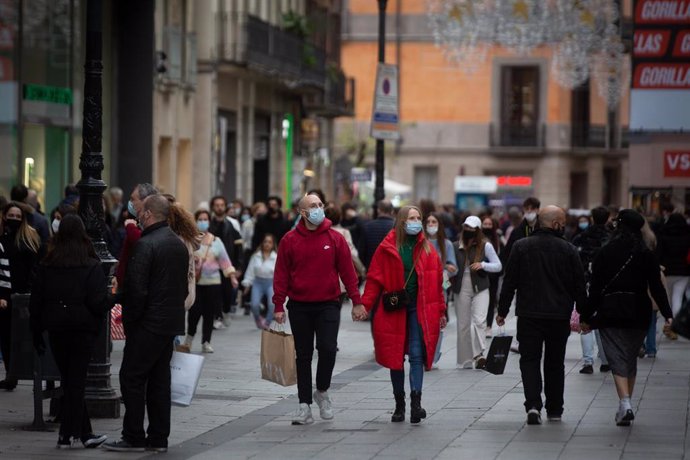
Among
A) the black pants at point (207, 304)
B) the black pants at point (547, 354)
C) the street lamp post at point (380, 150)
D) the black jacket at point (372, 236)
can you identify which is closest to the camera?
the black pants at point (547, 354)

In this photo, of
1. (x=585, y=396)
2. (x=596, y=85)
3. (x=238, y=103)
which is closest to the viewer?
(x=585, y=396)

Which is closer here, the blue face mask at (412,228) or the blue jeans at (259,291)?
the blue face mask at (412,228)

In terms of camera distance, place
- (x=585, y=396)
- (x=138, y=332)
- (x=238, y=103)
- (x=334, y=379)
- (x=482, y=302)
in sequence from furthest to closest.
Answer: (x=238, y=103) < (x=482, y=302) < (x=334, y=379) < (x=585, y=396) < (x=138, y=332)

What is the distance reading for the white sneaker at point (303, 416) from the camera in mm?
13758

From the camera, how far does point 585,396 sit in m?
15.8

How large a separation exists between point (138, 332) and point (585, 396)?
539 cm

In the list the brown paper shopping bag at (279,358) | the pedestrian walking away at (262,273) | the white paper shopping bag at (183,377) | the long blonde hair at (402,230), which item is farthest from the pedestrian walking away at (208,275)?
the white paper shopping bag at (183,377)

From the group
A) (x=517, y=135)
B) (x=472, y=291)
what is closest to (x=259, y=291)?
(x=472, y=291)

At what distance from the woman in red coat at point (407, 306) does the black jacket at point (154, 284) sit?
7.58 feet

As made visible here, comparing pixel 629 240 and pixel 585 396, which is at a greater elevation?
pixel 629 240

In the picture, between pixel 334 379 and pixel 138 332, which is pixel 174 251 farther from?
pixel 334 379

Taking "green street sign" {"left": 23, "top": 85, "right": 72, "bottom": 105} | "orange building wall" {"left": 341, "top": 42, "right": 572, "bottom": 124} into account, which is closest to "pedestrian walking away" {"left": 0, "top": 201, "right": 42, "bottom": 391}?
"green street sign" {"left": 23, "top": 85, "right": 72, "bottom": 105}

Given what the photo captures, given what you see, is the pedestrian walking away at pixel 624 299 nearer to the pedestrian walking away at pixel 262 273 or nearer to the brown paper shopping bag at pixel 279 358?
the brown paper shopping bag at pixel 279 358

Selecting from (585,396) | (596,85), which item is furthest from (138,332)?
(596,85)
